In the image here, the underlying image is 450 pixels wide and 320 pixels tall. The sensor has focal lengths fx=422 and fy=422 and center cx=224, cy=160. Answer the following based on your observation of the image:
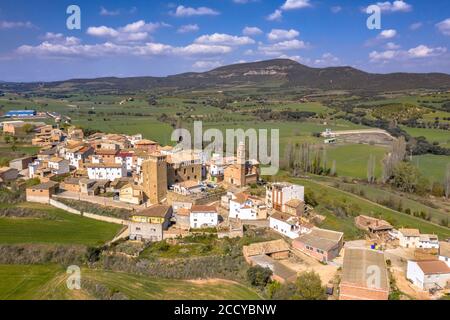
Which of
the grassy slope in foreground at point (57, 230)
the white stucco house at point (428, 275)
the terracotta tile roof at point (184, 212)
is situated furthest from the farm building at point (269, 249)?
the grassy slope in foreground at point (57, 230)

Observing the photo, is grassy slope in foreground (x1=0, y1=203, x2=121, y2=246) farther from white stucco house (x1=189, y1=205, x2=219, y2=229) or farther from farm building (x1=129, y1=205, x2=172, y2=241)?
white stucco house (x1=189, y1=205, x2=219, y2=229)

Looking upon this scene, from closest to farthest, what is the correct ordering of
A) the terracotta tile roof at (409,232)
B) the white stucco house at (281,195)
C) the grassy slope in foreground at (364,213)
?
the terracotta tile roof at (409,232), the grassy slope in foreground at (364,213), the white stucco house at (281,195)

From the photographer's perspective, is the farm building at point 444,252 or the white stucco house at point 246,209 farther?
the white stucco house at point 246,209

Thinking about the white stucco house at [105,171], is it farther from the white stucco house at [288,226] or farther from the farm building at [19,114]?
the farm building at [19,114]

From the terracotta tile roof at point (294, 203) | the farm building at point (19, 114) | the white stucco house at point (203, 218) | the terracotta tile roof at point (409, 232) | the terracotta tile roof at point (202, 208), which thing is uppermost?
the farm building at point (19, 114)

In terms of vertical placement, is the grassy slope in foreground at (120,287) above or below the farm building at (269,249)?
below

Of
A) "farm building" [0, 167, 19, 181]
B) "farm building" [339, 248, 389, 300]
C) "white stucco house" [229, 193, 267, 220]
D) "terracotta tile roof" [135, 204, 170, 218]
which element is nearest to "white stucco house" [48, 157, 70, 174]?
"farm building" [0, 167, 19, 181]
